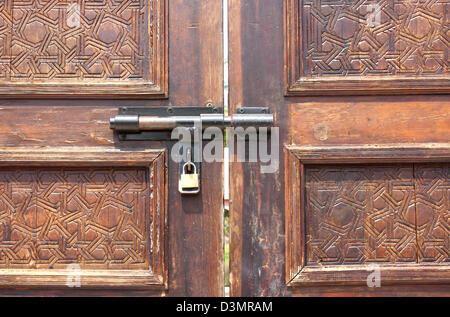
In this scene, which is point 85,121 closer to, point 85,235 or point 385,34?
point 85,235

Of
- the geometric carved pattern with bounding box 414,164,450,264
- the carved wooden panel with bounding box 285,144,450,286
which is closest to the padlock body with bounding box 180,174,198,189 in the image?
the carved wooden panel with bounding box 285,144,450,286

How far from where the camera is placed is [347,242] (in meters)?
0.73

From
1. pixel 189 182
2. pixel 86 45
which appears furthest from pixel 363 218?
pixel 86 45

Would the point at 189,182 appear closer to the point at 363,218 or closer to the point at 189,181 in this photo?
the point at 189,181

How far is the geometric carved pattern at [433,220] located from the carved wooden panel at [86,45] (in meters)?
0.64

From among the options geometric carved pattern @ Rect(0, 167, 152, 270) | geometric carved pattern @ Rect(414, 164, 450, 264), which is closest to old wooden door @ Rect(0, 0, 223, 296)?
geometric carved pattern @ Rect(0, 167, 152, 270)

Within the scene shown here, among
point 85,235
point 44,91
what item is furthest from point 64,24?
point 85,235

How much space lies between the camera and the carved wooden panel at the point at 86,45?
0.74m

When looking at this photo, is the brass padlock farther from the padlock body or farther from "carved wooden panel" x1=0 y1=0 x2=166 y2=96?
"carved wooden panel" x1=0 y1=0 x2=166 y2=96

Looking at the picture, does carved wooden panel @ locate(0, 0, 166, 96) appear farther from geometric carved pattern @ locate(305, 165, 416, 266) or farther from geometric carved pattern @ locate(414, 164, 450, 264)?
geometric carved pattern @ locate(414, 164, 450, 264)

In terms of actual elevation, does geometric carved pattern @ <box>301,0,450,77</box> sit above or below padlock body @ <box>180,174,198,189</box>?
above

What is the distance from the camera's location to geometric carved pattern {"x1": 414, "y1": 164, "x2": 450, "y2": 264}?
727 millimetres

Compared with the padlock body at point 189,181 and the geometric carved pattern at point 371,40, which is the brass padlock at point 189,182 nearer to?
the padlock body at point 189,181

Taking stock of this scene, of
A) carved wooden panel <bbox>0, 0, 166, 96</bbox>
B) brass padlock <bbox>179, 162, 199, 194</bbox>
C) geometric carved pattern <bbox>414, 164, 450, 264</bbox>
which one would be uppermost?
carved wooden panel <bbox>0, 0, 166, 96</bbox>
